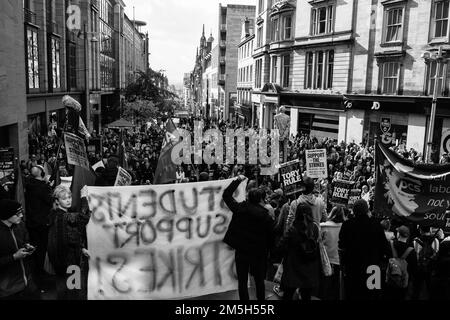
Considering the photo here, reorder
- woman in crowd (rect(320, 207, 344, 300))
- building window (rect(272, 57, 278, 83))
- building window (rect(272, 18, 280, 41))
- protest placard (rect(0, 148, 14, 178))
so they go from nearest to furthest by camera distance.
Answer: woman in crowd (rect(320, 207, 344, 300)) → protest placard (rect(0, 148, 14, 178)) → building window (rect(272, 18, 280, 41)) → building window (rect(272, 57, 278, 83))

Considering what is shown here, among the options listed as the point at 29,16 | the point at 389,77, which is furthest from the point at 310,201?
the point at 389,77

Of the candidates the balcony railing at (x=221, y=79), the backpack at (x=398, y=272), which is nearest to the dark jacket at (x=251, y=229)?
the backpack at (x=398, y=272)

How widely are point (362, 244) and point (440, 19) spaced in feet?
73.3

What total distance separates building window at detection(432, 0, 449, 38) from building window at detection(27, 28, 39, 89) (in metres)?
21.7

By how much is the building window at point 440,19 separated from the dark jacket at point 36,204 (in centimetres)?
2304

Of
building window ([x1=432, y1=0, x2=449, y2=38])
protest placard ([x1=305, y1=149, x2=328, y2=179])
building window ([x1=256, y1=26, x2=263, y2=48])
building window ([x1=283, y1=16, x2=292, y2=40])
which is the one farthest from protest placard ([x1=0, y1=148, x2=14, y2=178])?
building window ([x1=256, y1=26, x2=263, y2=48])

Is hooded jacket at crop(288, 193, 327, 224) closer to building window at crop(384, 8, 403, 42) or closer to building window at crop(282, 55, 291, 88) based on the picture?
building window at crop(384, 8, 403, 42)

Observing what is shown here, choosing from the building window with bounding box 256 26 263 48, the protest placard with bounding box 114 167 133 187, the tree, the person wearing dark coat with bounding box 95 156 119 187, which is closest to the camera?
the protest placard with bounding box 114 167 133 187

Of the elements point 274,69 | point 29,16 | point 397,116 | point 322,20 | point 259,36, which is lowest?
point 397,116

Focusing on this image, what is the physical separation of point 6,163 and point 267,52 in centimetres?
3366

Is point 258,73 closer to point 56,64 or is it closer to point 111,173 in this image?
point 56,64

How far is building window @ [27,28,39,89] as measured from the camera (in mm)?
22328

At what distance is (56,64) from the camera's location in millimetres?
28375

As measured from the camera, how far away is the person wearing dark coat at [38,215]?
639 centimetres
